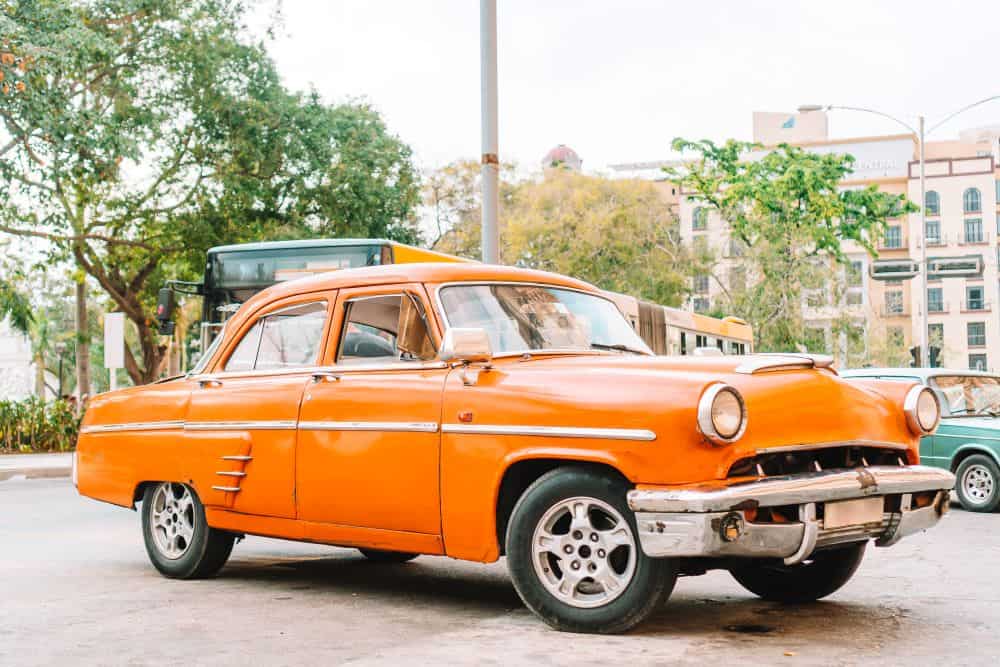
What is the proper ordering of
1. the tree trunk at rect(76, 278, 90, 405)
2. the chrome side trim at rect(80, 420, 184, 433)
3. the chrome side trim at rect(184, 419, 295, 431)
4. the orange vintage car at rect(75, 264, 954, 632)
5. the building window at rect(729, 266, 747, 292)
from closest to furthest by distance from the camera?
the orange vintage car at rect(75, 264, 954, 632), the chrome side trim at rect(184, 419, 295, 431), the chrome side trim at rect(80, 420, 184, 433), the tree trunk at rect(76, 278, 90, 405), the building window at rect(729, 266, 747, 292)

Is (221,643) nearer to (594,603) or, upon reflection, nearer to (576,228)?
(594,603)

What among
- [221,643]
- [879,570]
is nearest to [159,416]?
[221,643]

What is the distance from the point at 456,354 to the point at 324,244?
31.9 ft

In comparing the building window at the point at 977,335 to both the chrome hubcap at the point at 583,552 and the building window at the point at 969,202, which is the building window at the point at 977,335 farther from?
the chrome hubcap at the point at 583,552

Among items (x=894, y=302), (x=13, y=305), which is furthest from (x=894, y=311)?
(x=13, y=305)

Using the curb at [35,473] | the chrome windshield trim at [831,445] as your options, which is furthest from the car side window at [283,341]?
the curb at [35,473]

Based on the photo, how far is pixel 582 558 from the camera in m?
5.84

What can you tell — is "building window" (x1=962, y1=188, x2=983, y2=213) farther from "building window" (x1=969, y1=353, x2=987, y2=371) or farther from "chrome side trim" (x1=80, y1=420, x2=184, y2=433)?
"chrome side trim" (x1=80, y1=420, x2=184, y2=433)

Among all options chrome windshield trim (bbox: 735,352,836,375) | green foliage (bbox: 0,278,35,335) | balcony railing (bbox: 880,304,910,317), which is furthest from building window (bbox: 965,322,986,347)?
chrome windshield trim (bbox: 735,352,836,375)

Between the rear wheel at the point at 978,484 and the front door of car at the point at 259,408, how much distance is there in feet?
28.5

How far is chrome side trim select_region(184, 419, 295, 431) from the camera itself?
23.7ft

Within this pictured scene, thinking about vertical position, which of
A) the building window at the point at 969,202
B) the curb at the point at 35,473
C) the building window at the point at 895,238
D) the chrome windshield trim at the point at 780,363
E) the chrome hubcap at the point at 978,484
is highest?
the building window at the point at 969,202

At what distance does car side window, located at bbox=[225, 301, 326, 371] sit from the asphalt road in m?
1.37

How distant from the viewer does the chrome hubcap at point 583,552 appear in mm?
5750
